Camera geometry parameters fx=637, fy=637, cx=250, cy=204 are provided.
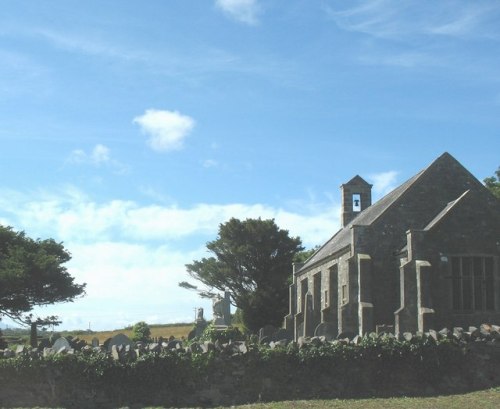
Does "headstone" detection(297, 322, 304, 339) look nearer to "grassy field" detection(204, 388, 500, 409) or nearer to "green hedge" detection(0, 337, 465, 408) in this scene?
"green hedge" detection(0, 337, 465, 408)

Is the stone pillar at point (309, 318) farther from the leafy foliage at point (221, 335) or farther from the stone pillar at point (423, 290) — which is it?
the stone pillar at point (423, 290)

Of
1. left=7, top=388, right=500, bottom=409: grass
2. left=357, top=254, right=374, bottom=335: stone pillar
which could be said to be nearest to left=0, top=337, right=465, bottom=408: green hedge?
left=7, top=388, right=500, bottom=409: grass

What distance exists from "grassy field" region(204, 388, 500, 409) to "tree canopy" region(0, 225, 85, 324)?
3477 cm

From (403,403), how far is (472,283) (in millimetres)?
12506

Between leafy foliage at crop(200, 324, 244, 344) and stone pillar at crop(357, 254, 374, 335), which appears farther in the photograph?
leafy foliage at crop(200, 324, 244, 344)

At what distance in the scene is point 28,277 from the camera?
45.8 m

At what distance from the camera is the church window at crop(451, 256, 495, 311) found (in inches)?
992

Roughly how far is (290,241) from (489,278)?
3802 centimetres

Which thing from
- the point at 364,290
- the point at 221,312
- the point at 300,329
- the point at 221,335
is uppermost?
the point at 364,290

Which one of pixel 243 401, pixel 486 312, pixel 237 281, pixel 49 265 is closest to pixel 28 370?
pixel 243 401

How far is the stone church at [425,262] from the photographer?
24766mm

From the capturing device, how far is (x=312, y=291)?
37.6m

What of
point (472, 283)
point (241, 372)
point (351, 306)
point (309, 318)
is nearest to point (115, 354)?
point (241, 372)

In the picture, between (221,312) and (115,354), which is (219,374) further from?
(221,312)
